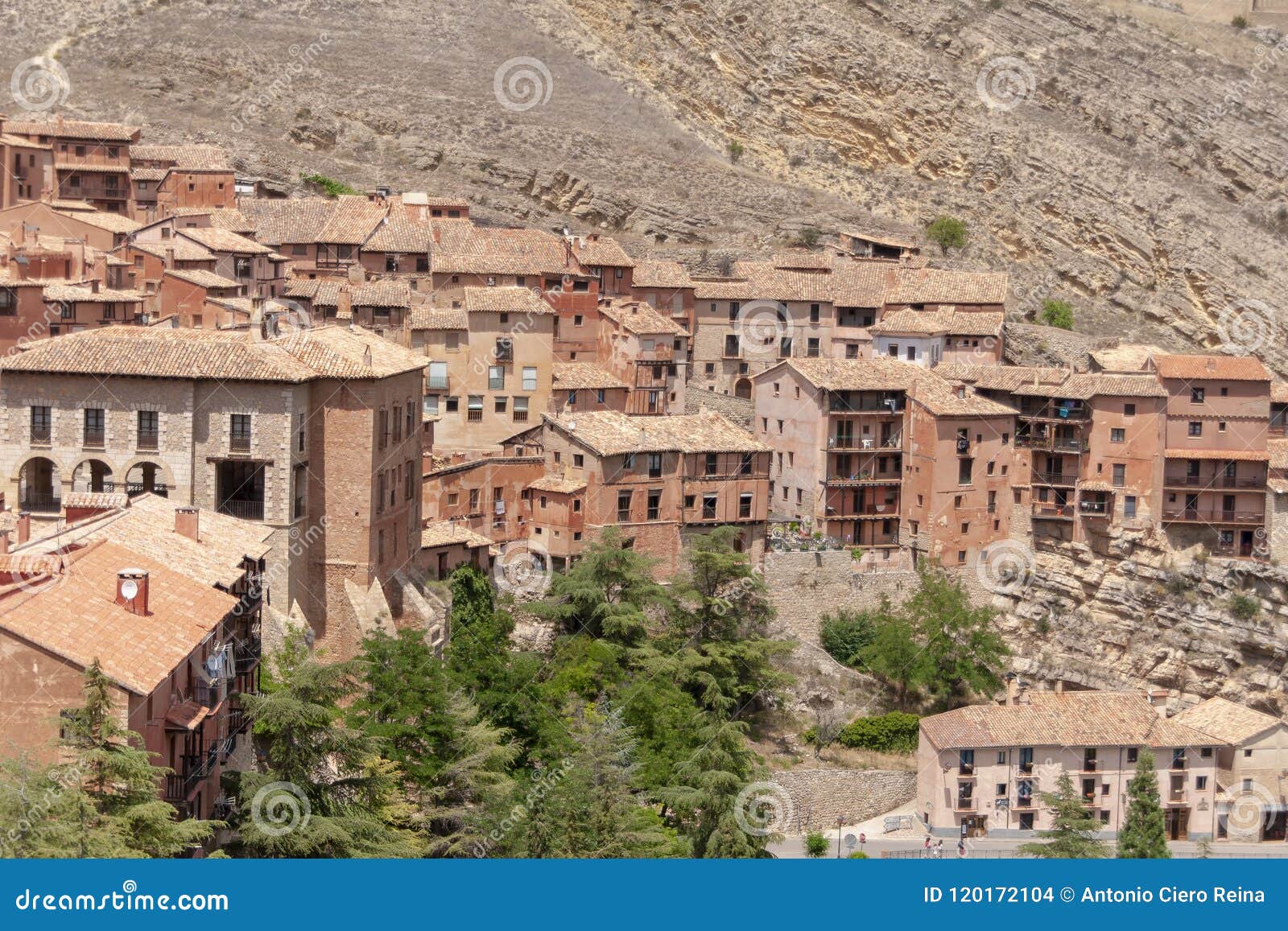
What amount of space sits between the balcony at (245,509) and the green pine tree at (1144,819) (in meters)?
24.5

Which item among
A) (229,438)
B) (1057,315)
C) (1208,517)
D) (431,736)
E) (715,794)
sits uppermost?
(1057,315)

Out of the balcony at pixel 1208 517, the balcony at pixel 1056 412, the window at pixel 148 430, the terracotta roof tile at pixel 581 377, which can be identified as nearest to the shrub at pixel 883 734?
the balcony at pixel 1056 412

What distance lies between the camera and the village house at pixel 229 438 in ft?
163

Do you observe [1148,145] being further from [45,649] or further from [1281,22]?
[45,649]

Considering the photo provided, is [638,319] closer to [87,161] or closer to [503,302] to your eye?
[503,302]

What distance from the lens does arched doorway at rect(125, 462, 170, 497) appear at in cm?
4984

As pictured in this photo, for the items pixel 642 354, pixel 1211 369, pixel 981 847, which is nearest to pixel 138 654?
pixel 981 847

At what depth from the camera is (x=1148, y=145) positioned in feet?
354

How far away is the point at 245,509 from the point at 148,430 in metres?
3.04

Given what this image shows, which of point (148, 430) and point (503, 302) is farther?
point (503, 302)

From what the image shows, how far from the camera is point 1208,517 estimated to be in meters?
73.1

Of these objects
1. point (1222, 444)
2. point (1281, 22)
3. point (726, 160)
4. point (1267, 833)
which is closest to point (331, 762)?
point (1267, 833)

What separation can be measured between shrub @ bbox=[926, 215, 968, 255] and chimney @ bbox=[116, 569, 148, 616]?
230 feet

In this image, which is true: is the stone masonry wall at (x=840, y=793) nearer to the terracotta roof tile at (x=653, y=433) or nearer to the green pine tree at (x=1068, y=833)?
the green pine tree at (x=1068, y=833)
